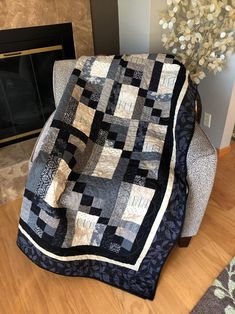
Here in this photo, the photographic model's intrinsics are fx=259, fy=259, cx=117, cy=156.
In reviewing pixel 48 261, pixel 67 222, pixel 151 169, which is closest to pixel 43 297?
pixel 48 261

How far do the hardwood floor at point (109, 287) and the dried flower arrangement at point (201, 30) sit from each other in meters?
0.94

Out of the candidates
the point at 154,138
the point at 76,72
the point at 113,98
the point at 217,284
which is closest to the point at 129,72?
the point at 113,98

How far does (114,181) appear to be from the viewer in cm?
113

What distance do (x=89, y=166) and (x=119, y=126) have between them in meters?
0.26

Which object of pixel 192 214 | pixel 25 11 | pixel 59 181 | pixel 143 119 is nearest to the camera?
pixel 59 181

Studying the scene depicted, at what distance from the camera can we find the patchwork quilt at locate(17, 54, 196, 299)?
43.2 inches

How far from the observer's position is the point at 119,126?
4.34 ft

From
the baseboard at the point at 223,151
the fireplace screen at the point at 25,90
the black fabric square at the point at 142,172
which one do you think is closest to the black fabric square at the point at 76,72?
the fireplace screen at the point at 25,90

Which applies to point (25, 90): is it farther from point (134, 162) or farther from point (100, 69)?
point (134, 162)

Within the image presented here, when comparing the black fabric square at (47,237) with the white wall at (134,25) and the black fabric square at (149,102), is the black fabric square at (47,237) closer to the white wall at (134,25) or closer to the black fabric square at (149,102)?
the black fabric square at (149,102)

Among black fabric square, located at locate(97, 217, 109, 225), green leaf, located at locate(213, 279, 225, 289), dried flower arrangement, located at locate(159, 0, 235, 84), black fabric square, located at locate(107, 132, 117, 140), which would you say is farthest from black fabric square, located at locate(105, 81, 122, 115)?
green leaf, located at locate(213, 279, 225, 289)

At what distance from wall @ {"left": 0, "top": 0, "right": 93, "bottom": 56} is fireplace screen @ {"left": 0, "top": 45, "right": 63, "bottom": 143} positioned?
16 cm

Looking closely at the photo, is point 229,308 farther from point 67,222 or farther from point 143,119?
point 143,119

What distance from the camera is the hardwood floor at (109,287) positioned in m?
1.14
